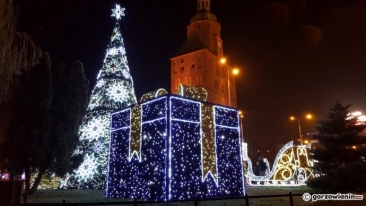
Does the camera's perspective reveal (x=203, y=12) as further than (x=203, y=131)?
Yes

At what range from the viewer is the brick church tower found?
58531mm

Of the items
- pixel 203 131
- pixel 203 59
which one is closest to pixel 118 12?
pixel 203 131

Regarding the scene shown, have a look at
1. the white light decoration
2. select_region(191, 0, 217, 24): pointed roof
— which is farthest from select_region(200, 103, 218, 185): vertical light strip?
select_region(191, 0, 217, 24): pointed roof

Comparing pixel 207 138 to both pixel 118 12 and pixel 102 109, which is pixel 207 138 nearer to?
pixel 102 109

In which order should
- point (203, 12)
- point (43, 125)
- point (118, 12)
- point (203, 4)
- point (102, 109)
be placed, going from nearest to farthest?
point (43, 125), point (102, 109), point (118, 12), point (203, 12), point (203, 4)

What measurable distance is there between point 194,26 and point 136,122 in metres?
51.8

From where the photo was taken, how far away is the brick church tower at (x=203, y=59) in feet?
192

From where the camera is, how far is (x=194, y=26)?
209 feet

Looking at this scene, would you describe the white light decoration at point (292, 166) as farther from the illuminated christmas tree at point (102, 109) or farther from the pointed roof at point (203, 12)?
the pointed roof at point (203, 12)

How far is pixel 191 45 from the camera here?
61781 mm

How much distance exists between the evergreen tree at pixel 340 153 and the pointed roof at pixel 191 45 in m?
42.5

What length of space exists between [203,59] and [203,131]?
4535 cm

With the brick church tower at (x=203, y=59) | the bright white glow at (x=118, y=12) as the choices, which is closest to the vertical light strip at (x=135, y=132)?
the bright white glow at (x=118, y=12)

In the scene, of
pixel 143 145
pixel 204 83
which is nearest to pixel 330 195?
pixel 143 145
